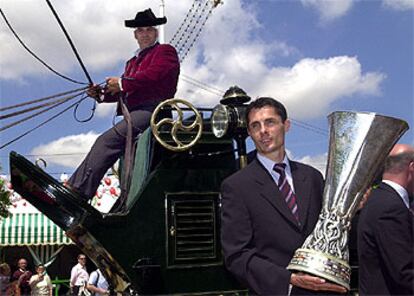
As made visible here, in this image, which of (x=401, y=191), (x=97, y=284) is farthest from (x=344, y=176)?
(x=97, y=284)

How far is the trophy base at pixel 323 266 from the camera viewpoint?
1.76 m

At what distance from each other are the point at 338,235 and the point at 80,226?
2401 mm

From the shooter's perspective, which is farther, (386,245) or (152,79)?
(152,79)

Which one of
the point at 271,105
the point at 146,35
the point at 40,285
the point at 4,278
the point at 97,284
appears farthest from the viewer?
the point at 40,285

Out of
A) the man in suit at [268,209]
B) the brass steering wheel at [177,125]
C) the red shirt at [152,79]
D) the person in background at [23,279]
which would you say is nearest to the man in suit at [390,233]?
the man in suit at [268,209]

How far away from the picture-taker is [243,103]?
13.6ft

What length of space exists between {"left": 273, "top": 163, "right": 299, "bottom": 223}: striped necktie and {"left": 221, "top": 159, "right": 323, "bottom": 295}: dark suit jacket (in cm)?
2

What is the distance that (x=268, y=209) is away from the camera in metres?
2.12

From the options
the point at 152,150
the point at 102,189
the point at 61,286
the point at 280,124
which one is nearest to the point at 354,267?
the point at 152,150

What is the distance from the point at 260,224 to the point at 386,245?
1.82ft

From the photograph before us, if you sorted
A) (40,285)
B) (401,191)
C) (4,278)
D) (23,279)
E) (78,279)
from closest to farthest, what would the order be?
1. (401,191)
2. (4,278)
3. (40,285)
4. (78,279)
5. (23,279)

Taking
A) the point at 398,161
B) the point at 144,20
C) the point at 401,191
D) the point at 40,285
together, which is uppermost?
the point at 144,20

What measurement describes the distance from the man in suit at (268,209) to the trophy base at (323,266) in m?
0.08

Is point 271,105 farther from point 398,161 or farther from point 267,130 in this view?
point 398,161
